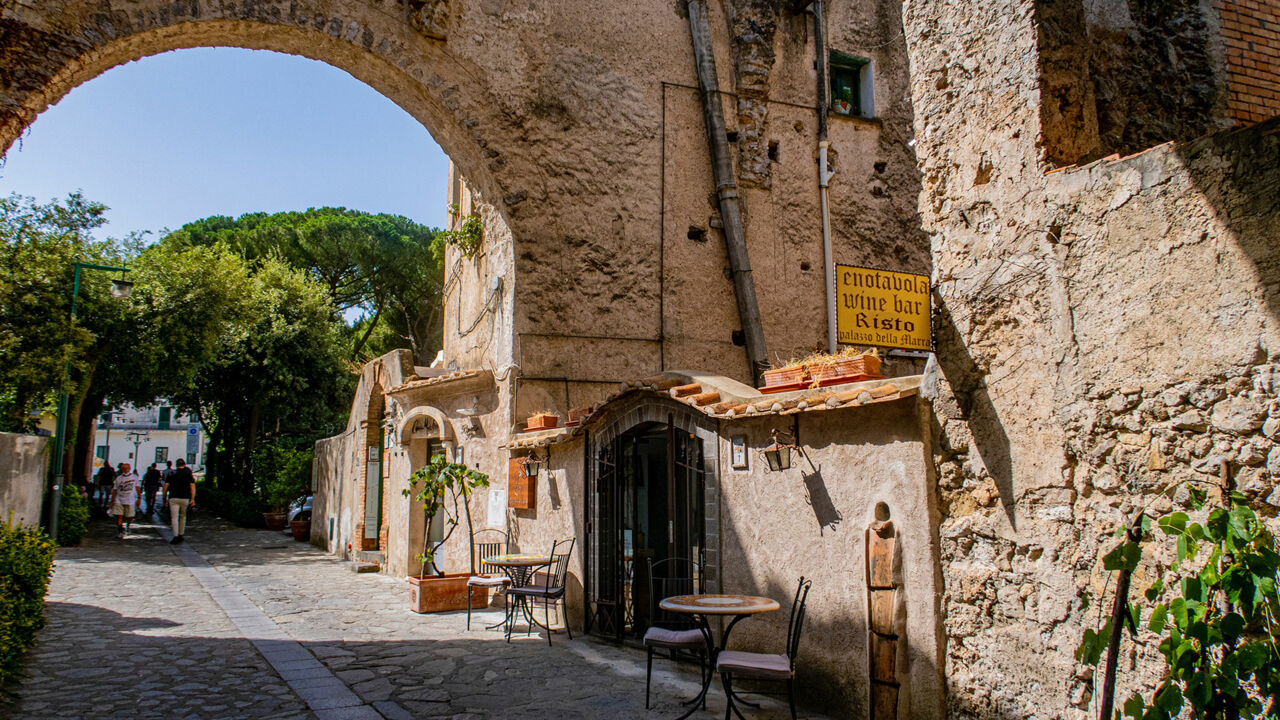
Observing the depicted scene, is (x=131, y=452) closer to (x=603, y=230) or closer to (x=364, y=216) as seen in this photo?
(x=364, y=216)

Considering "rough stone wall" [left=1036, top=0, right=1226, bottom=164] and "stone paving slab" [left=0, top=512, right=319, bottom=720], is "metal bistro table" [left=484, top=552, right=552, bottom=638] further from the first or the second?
"rough stone wall" [left=1036, top=0, right=1226, bottom=164]

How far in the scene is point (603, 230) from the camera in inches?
441

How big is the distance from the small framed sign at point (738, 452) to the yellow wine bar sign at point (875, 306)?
Answer: 3.62 feet

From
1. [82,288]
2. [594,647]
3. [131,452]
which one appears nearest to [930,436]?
[594,647]

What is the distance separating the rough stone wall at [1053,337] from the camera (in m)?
3.52

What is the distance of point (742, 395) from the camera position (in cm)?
655

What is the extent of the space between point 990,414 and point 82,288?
17.9 metres

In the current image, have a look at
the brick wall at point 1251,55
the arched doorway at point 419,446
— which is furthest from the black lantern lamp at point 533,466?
the brick wall at point 1251,55

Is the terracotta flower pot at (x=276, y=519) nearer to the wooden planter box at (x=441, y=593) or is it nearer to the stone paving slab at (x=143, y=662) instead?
the stone paving slab at (x=143, y=662)

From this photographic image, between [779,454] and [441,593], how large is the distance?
5487 mm

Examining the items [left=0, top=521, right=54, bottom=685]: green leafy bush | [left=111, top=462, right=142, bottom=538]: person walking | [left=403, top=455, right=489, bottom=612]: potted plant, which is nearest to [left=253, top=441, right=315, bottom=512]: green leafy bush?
[left=111, top=462, right=142, bottom=538]: person walking

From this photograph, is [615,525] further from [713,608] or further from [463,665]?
[713,608]

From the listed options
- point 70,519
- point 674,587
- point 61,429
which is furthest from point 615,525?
point 70,519

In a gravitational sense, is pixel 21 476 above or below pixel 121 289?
below
